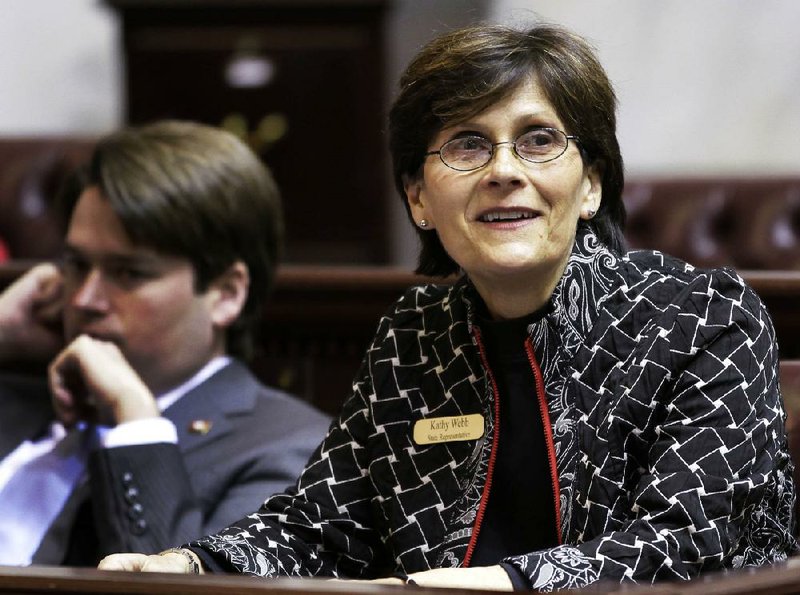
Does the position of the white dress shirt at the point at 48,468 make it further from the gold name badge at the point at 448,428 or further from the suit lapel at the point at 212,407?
the gold name badge at the point at 448,428

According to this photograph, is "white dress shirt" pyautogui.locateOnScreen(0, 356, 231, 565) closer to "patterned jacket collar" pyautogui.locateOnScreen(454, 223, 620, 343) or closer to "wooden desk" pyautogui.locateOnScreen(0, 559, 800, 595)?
"patterned jacket collar" pyautogui.locateOnScreen(454, 223, 620, 343)

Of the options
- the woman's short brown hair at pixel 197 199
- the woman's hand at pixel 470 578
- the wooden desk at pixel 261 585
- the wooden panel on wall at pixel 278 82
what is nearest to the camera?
the wooden desk at pixel 261 585

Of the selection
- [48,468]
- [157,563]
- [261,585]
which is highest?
[261,585]

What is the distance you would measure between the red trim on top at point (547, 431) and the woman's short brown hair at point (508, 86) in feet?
0.60

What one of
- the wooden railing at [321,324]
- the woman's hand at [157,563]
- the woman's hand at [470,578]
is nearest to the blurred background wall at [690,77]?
the wooden railing at [321,324]

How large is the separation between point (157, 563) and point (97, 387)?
75cm

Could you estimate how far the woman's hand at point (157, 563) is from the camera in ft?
4.61

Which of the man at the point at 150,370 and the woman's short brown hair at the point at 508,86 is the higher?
the woman's short brown hair at the point at 508,86

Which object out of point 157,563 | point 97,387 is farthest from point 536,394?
point 97,387

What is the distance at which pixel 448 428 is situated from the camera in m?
1.54

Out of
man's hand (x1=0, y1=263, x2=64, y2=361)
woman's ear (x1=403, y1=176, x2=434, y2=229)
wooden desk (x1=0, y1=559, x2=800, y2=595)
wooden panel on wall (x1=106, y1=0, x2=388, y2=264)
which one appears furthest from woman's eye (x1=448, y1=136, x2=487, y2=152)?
wooden panel on wall (x1=106, y1=0, x2=388, y2=264)

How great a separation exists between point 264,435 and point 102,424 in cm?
33

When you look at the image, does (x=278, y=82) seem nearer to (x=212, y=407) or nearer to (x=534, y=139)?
(x=212, y=407)

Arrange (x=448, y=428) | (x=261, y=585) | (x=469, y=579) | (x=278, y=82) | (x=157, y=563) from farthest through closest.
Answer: (x=278, y=82) → (x=448, y=428) → (x=157, y=563) → (x=469, y=579) → (x=261, y=585)
